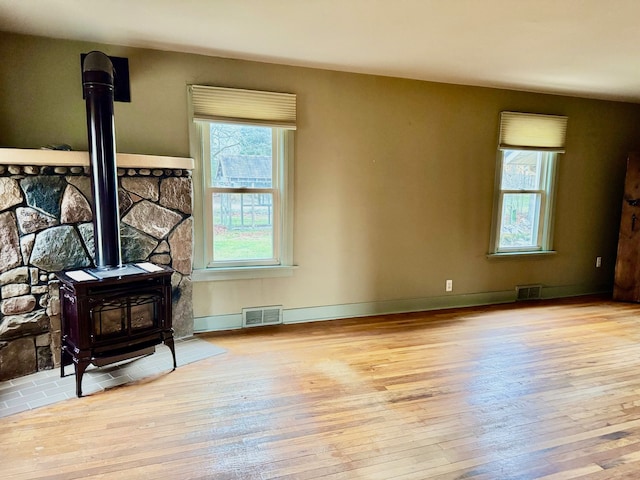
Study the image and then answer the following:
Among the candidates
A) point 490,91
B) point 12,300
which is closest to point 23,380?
point 12,300

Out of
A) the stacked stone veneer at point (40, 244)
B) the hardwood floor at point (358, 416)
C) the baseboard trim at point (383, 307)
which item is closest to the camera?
the hardwood floor at point (358, 416)

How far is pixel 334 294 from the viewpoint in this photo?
4289 mm

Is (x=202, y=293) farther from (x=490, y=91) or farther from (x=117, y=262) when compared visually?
(x=490, y=91)

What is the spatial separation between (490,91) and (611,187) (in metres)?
2.15

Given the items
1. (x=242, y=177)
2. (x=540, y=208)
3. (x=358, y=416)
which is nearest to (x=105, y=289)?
(x=242, y=177)

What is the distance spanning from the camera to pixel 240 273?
3881 mm

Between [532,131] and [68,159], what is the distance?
14.8 ft

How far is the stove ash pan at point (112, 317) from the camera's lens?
2.67 meters

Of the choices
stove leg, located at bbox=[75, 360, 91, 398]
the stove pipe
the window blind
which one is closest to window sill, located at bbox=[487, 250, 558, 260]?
the window blind

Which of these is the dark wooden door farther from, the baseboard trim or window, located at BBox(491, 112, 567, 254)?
window, located at BBox(491, 112, 567, 254)

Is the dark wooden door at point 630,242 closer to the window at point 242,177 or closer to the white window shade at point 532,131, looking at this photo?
the white window shade at point 532,131

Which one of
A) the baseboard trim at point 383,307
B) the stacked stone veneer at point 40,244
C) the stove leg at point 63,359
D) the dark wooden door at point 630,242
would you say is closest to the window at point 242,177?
the baseboard trim at point 383,307

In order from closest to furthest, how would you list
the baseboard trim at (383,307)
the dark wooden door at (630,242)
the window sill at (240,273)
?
the window sill at (240,273) < the baseboard trim at (383,307) < the dark wooden door at (630,242)

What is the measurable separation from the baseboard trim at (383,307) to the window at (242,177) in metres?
0.50
